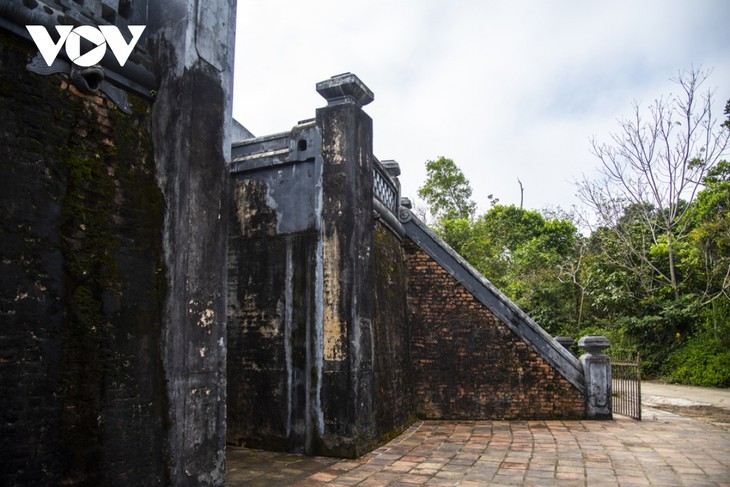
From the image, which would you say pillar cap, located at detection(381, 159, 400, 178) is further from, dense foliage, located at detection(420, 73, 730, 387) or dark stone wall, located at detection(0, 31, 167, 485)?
dense foliage, located at detection(420, 73, 730, 387)

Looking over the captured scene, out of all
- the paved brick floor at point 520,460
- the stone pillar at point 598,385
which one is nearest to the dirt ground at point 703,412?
the paved brick floor at point 520,460

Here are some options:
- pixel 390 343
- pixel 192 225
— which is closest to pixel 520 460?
pixel 390 343

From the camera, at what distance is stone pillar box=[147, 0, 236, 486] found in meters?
4.32

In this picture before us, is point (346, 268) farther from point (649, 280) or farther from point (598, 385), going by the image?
point (649, 280)

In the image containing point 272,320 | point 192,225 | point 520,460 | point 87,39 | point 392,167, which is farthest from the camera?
point 392,167

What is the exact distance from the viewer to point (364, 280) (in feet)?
22.8

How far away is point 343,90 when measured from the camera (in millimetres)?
7094

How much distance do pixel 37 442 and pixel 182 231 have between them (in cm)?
188

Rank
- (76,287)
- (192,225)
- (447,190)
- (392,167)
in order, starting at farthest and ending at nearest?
1. (447,190)
2. (392,167)
3. (192,225)
4. (76,287)

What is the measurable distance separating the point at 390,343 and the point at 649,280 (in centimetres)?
1347

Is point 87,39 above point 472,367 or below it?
above

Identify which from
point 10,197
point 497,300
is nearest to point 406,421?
point 497,300

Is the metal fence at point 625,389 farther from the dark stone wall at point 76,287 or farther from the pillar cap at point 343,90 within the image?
the dark stone wall at point 76,287

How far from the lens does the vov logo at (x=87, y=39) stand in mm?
3628
